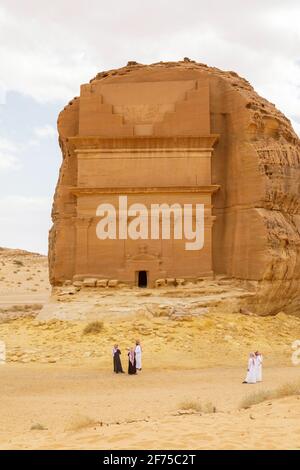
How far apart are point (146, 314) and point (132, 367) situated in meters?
4.56

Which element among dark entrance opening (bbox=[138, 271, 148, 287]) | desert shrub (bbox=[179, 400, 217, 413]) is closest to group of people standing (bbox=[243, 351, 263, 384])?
desert shrub (bbox=[179, 400, 217, 413])

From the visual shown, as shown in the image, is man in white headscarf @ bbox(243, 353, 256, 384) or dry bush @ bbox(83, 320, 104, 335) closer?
man in white headscarf @ bbox(243, 353, 256, 384)

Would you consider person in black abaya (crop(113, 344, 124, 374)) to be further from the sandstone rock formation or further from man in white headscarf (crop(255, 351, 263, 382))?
the sandstone rock formation

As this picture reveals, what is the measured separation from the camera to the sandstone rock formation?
22922 mm

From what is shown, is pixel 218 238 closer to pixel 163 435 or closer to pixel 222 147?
pixel 222 147

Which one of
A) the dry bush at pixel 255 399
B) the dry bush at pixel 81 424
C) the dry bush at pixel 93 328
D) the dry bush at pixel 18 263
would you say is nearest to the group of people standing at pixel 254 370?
the dry bush at pixel 255 399

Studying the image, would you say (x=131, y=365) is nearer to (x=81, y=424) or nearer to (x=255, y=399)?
(x=255, y=399)

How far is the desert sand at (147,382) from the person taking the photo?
8508mm

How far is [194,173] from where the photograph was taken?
23625 mm

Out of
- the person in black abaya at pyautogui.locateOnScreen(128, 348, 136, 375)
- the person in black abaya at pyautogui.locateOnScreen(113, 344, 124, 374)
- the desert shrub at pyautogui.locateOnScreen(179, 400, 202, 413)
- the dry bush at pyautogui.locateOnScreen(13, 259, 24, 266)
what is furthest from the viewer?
the dry bush at pyautogui.locateOnScreen(13, 259, 24, 266)

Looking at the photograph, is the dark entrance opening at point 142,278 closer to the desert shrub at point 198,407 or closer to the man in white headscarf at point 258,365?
the man in white headscarf at point 258,365

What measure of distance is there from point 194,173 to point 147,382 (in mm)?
11091

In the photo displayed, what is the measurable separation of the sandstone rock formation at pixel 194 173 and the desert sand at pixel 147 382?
169 cm

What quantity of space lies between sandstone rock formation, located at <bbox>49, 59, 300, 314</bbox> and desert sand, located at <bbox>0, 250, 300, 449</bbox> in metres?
1.69
